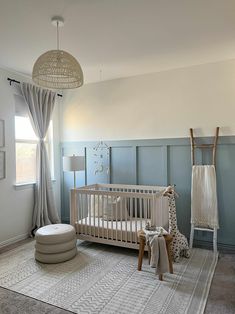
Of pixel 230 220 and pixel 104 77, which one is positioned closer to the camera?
pixel 230 220

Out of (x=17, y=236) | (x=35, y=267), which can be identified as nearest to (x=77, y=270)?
(x=35, y=267)

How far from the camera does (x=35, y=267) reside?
2805 mm

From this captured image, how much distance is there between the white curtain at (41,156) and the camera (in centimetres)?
386

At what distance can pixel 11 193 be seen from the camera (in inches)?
143

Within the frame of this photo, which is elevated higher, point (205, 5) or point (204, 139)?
point (205, 5)

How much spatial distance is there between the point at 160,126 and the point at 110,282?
2.33 meters

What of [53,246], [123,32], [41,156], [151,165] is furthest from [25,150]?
[123,32]

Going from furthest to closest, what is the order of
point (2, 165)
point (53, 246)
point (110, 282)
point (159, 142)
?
point (159, 142) < point (2, 165) < point (53, 246) < point (110, 282)

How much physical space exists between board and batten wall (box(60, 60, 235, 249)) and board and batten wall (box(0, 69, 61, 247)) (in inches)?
34.9

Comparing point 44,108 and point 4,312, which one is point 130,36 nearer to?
point 44,108

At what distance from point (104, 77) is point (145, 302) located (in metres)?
3.27

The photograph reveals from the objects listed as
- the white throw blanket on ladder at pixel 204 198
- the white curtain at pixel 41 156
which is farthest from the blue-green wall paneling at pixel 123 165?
the white curtain at pixel 41 156

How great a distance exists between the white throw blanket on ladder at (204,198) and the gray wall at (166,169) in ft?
0.62

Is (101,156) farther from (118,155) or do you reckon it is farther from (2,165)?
(2,165)
